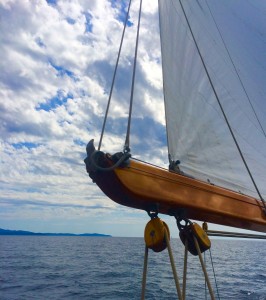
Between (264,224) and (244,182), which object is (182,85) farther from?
(264,224)

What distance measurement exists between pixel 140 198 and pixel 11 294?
21.7 m

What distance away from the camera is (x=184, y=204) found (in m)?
3.05

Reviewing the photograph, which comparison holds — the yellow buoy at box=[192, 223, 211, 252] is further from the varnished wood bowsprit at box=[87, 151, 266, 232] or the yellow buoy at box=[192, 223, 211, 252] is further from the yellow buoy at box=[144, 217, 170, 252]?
the yellow buoy at box=[144, 217, 170, 252]

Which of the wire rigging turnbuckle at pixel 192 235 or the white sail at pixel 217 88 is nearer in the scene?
the wire rigging turnbuckle at pixel 192 235

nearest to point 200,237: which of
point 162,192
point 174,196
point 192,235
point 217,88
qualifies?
point 192,235

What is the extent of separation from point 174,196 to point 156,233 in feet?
1.23

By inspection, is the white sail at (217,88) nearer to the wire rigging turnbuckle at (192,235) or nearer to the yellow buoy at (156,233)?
the wire rigging turnbuckle at (192,235)

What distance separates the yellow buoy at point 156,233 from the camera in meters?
2.83

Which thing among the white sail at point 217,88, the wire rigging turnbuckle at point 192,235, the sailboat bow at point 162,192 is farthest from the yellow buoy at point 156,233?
the white sail at point 217,88

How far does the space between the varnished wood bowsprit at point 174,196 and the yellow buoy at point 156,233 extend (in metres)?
0.15

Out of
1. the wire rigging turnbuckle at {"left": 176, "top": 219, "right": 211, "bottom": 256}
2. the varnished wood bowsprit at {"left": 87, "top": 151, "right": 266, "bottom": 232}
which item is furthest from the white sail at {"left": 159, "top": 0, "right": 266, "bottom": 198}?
the wire rigging turnbuckle at {"left": 176, "top": 219, "right": 211, "bottom": 256}

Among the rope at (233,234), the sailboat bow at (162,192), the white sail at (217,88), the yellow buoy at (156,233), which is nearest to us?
the sailboat bow at (162,192)

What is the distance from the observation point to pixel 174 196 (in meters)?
2.96

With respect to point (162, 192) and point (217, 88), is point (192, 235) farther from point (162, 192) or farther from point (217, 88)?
point (217, 88)
